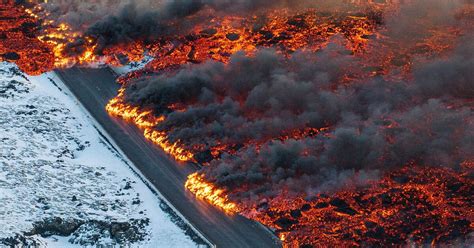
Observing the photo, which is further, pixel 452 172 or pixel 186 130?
pixel 186 130

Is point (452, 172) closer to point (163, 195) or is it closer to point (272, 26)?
point (163, 195)

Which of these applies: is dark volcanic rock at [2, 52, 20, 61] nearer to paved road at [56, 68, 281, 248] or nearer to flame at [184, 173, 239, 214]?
paved road at [56, 68, 281, 248]

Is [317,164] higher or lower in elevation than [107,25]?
lower

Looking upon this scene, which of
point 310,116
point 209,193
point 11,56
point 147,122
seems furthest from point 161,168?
point 11,56

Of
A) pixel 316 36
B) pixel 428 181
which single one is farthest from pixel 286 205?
pixel 316 36

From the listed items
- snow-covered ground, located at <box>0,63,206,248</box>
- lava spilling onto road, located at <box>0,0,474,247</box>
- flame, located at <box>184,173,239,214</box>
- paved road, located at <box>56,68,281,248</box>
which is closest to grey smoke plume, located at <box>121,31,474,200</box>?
lava spilling onto road, located at <box>0,0,474,247</box>

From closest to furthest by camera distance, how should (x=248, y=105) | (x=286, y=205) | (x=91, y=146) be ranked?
(x=286, y=205), (x=91, y=146), (x=248, y=105)
